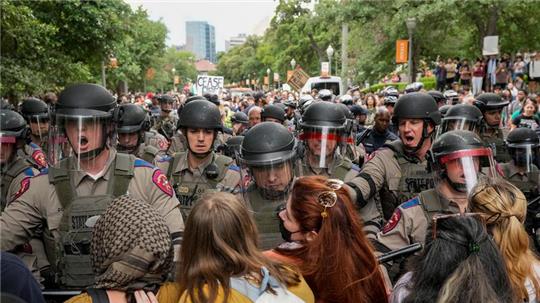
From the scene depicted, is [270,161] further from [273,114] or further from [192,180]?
[273,114]

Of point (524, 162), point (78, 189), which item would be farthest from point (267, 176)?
point (524, 162)

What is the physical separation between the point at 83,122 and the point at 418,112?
2875mm

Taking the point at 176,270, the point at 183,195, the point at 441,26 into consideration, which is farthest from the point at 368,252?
the point at 441,26

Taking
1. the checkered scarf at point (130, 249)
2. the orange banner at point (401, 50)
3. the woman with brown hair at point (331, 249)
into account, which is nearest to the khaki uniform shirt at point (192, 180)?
the woman with brown hair at point (331, 249)

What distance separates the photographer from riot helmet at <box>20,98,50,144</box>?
748 centimetres

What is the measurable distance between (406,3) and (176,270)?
1819 cm

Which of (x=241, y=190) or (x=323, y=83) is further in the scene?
(x=323, y=83)

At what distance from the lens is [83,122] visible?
11.7 feet

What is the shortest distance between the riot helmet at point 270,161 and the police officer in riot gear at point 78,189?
0.62m

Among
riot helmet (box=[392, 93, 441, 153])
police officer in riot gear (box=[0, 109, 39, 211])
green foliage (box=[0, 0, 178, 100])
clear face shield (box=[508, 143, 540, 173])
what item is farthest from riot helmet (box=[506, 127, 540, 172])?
green foliage (box=[0, 0, 178, 100])

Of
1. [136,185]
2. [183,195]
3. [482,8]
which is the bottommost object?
[183,195]

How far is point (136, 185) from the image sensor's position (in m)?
3.50

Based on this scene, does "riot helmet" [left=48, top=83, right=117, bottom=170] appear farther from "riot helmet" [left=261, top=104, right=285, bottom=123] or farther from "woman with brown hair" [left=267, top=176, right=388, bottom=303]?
"riot helmet" [left=261, top=104, right=285, bottom=123]

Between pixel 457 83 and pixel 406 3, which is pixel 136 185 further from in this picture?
pixel 457 83
